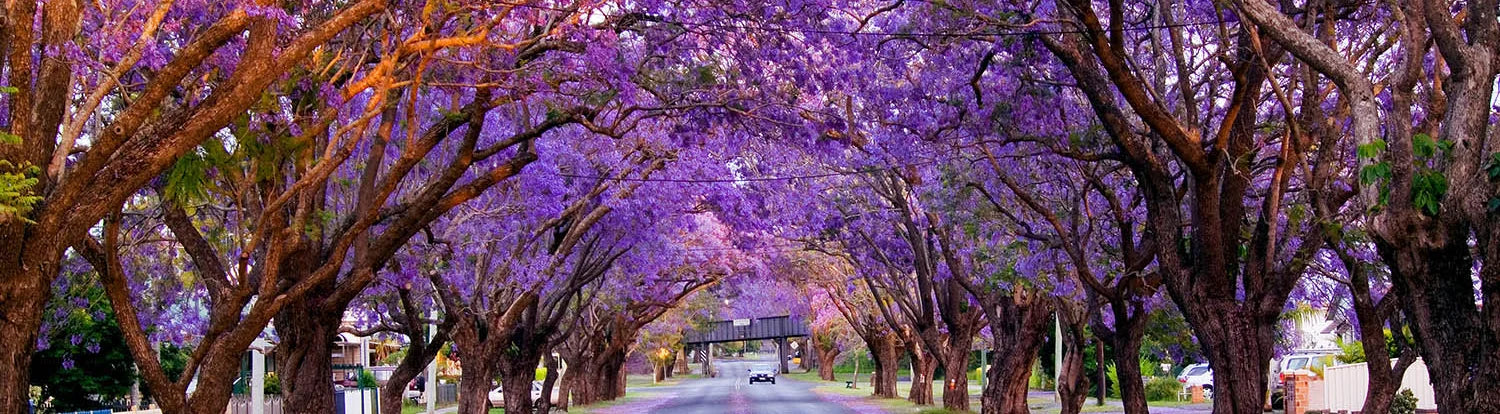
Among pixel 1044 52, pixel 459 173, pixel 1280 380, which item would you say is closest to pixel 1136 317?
pixel 1044 52

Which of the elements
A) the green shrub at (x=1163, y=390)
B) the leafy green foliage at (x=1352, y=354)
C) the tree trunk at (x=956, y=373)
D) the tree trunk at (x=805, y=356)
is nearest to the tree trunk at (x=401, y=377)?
the tree trunk at (x=956, y=373)

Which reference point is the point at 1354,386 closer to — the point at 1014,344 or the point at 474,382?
the point at 1014,344

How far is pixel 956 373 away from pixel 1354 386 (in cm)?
845

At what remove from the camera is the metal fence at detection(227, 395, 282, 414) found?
27256 millimetres

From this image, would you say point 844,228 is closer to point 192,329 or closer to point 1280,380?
point 192,329

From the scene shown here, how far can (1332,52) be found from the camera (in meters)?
9.12

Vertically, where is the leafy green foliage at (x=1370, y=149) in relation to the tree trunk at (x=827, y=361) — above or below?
above

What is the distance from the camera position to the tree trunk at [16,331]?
799 centimetres

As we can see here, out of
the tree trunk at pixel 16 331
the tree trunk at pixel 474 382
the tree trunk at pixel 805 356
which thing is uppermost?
the tree trunk at pixel 16 331

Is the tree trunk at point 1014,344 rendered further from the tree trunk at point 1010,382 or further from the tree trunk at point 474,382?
the tree trunk at point 474,382

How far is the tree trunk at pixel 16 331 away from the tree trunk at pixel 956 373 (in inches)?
1024

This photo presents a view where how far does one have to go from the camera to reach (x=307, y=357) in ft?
49.4

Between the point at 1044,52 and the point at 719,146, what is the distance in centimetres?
796

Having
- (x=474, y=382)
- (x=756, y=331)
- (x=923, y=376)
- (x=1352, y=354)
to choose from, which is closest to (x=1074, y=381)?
(x=474, y=382)
